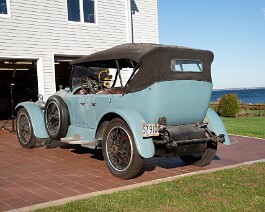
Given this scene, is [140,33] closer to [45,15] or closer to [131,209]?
[45,15]

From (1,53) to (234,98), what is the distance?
16.6 metres

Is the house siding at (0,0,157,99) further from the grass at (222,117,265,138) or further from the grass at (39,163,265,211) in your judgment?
the grass at (39,163,265,211)

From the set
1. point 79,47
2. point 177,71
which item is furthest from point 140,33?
point 177,71

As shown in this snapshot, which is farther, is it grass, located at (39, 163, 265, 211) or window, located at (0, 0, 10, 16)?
window, located at (0, 0, 10, 16)

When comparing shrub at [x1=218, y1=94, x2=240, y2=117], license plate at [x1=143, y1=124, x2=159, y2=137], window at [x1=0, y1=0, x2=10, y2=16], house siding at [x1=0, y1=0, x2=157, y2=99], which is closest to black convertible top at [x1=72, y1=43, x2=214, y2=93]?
license plate at [x1=143, y1=124, x2=159, y2=137]

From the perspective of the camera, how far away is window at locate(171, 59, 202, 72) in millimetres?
5655

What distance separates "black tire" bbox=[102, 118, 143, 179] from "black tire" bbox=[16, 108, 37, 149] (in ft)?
9.45

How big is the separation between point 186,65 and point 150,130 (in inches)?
50.2

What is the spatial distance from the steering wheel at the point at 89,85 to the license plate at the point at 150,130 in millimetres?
2016

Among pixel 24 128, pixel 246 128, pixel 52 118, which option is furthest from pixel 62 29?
pixel 246 128

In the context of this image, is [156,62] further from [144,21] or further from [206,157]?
[144,21]

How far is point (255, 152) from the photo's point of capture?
808 cm

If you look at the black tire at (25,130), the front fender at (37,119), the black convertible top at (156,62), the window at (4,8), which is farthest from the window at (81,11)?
the black convertible top at (156,62)

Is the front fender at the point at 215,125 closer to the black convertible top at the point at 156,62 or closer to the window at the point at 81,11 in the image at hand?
the black convertible top at the point at 156,62
